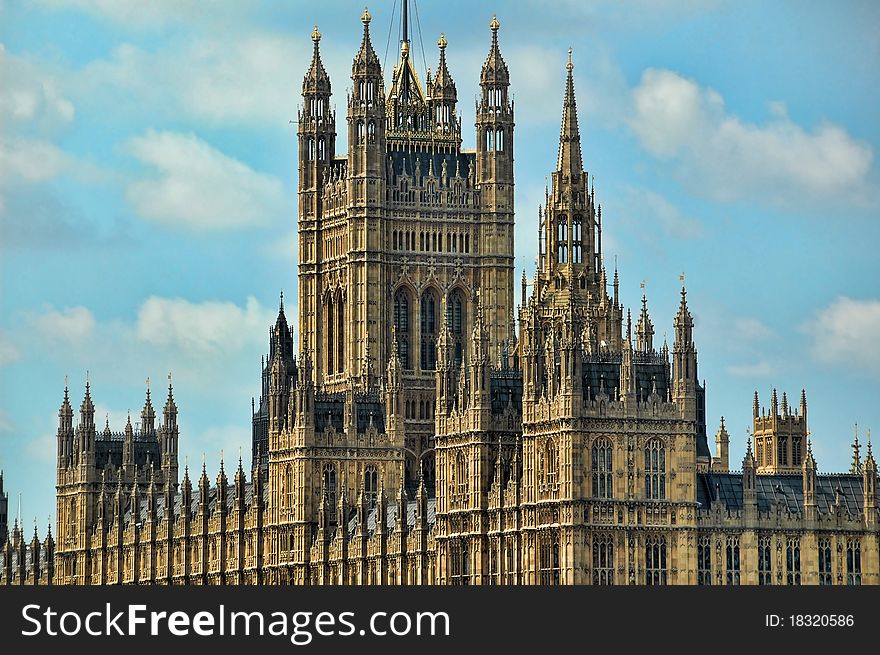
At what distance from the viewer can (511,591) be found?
158750 mm

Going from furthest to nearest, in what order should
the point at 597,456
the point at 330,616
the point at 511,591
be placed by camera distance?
the point at 597,456 < the point at 511,591 < the point at 330,616

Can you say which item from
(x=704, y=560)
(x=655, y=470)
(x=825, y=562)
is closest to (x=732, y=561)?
(x=704, y=560)

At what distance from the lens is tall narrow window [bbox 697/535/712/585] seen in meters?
189

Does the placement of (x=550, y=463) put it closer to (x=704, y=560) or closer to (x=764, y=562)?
(x=704, y=560)

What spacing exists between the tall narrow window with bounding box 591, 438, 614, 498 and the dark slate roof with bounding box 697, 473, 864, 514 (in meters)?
4.84

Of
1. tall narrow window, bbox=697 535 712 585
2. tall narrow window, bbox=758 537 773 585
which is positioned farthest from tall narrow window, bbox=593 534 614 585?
tall narrow window, bbox=758 537 773 585

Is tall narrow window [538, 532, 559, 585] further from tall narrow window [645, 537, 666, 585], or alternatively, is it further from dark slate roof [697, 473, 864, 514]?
dark slate roof [697, 473, 864, 514]

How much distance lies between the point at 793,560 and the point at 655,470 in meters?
8.22

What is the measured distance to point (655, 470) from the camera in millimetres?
188875

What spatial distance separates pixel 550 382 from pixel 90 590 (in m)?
46.6

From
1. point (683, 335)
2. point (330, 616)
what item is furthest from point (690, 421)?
point (330, 616)

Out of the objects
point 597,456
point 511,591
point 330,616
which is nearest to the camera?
point 330,616

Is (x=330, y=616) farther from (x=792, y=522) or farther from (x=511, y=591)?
(x=792, y=522)

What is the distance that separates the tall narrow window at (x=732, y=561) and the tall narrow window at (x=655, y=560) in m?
3.26
